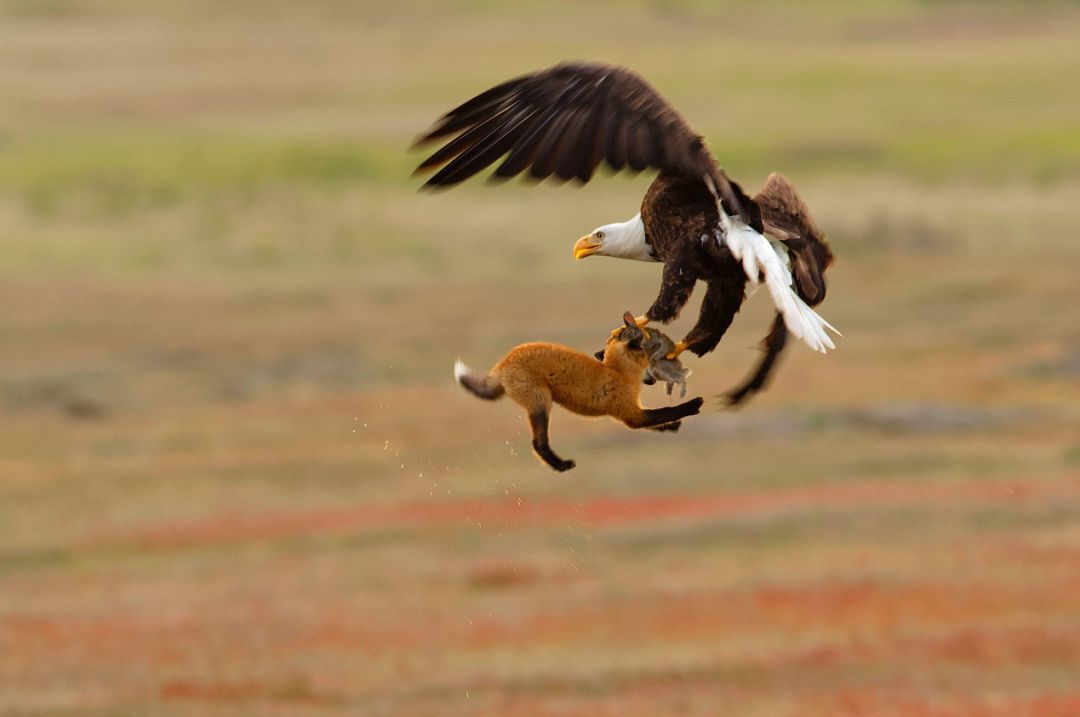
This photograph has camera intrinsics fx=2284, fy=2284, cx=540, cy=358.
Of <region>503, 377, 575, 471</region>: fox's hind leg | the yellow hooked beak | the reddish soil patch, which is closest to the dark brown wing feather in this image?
the yellow hooked beak

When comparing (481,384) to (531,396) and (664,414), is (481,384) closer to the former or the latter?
(531,396)

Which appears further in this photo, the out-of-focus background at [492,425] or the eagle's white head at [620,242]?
the out-of-focus background at [492,425]

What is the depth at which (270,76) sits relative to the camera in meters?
89.6

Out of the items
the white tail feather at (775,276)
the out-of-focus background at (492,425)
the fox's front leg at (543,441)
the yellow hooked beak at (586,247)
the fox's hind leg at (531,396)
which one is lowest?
the out-of-focus background at (492,425)

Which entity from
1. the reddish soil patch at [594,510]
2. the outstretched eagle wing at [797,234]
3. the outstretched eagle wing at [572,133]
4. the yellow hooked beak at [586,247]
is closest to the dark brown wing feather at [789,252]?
the outstretched eagle wing at [797,234]

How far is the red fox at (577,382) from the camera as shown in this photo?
6.55m

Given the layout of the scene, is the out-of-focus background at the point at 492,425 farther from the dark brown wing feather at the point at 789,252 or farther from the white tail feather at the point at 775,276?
the white tail feather at the point at 775,276

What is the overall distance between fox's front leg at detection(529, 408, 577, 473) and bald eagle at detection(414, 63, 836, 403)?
42 centimetres

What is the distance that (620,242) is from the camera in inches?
277

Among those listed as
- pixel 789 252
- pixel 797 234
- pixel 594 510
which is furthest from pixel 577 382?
pixel 594 510

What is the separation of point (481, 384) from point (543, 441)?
298mm

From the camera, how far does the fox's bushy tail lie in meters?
A: 6.53

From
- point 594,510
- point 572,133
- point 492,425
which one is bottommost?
point 492,425

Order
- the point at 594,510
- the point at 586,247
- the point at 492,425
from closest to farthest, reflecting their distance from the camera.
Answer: the point at 586,247, the point at 594,510, the point at 492,425
